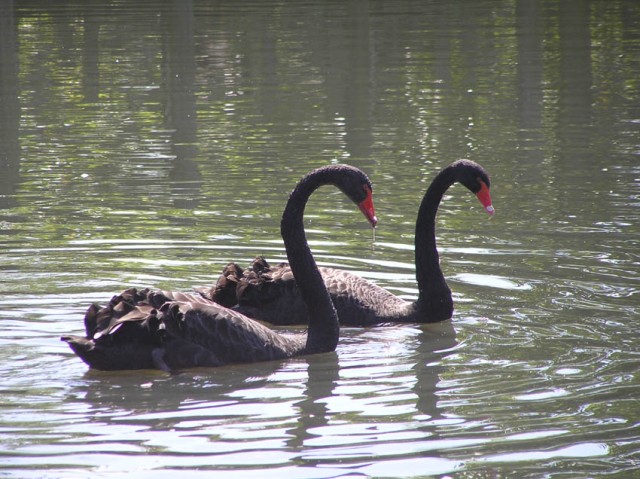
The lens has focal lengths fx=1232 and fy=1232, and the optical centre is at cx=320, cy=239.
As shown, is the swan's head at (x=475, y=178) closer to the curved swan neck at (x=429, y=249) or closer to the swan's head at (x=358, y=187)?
the curved swan neck at (x=429, y=249)

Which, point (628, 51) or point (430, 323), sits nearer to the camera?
point (430, 323)

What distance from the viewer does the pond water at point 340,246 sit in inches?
207

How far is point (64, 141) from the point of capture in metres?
13.4

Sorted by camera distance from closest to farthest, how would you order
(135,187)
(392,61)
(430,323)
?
(430,323)
(135,187)
(392,61)

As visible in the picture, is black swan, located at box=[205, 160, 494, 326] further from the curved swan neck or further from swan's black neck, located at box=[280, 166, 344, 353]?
swan's black neck, located at box=[280, 166, 344, 353]

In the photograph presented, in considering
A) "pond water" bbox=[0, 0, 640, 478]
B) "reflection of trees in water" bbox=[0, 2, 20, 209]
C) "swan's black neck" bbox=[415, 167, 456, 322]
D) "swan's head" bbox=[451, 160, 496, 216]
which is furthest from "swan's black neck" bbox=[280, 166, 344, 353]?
"reflection of trees in water" bbox=[0, 2, 20, 209]

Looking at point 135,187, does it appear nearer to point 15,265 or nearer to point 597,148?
point 15,265

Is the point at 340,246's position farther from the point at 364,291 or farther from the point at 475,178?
the point at 475,178

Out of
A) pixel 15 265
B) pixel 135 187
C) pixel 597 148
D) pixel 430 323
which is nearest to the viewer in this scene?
pixel 430 323

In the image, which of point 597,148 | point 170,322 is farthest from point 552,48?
point 170,322

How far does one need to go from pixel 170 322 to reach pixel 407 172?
5.55m

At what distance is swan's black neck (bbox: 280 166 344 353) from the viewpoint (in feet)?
21.9

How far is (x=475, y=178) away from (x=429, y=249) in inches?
20.2

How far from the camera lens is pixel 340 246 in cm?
898
